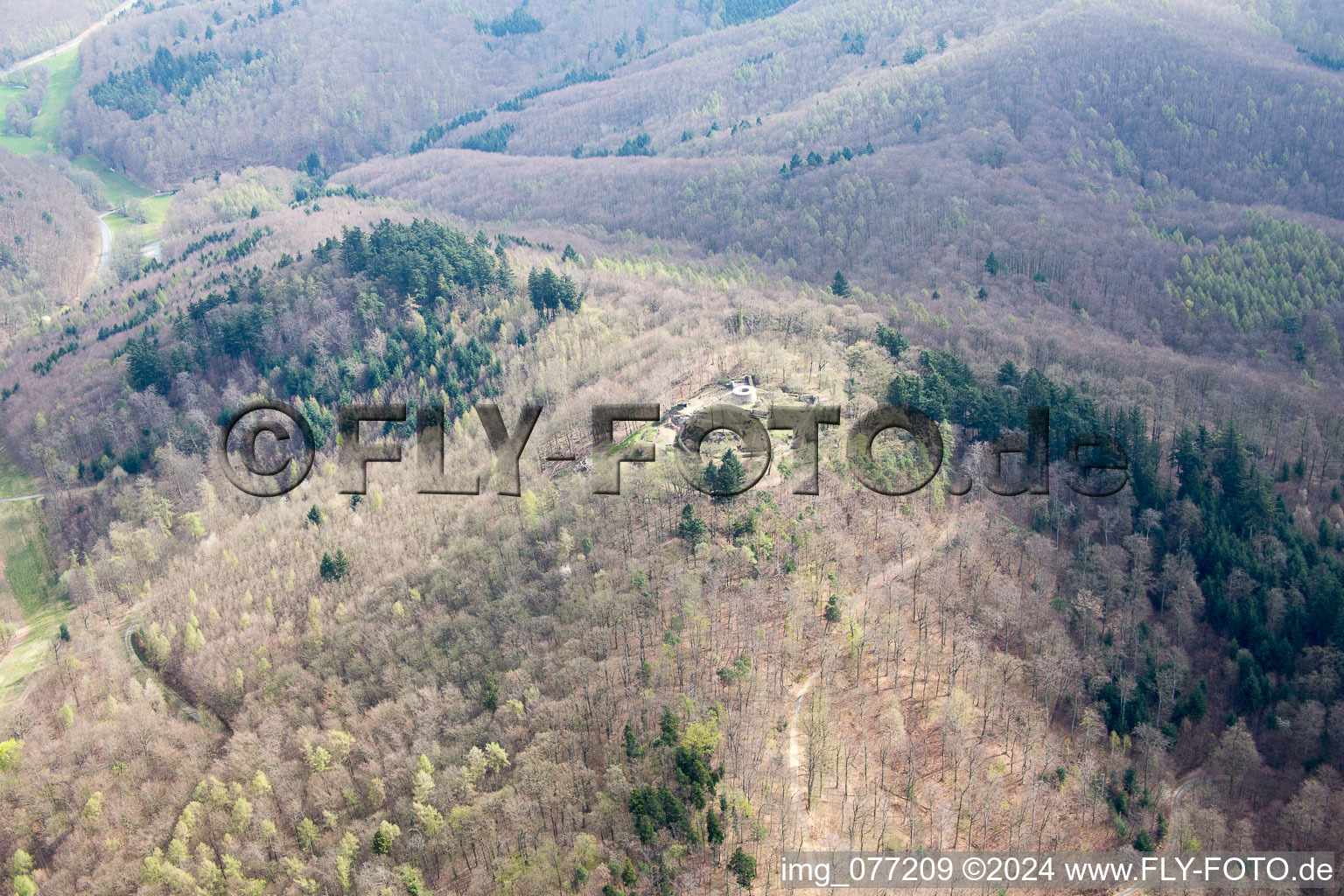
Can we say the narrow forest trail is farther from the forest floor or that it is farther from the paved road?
the forest floor

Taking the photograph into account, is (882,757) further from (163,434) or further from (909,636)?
(163,434)

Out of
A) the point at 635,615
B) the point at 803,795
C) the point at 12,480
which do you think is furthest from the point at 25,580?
the point at 803,795

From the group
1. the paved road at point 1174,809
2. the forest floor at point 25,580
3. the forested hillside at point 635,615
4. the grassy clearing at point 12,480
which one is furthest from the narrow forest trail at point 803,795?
the grassy clearing at point 12,480

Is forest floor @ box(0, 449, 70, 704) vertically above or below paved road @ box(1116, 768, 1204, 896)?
above

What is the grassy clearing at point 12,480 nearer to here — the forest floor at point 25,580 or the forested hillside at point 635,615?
the forest floor at point 25,580

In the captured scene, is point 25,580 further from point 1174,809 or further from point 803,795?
point 1174,809

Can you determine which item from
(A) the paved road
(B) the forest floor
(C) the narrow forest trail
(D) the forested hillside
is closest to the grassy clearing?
(B) the forest floor

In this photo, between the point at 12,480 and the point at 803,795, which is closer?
the point at 803,795

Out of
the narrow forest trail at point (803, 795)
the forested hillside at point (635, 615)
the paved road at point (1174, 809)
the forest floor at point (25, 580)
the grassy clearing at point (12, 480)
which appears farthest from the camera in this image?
the grassy clearing at point (12, 480)
